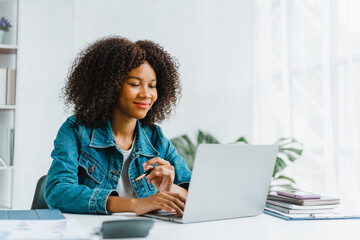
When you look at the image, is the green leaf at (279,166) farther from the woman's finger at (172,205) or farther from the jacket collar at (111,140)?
the woman's finger at (172,205)

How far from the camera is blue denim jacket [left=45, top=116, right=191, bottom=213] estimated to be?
4.22 ft

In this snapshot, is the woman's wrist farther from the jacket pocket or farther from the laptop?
the jacket pocket

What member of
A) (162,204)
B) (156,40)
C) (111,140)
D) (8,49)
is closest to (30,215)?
(162,204)

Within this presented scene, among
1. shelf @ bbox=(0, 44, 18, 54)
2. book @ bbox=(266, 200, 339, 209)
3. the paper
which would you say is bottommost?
book @ bbox=(266, 200, 339, 209)

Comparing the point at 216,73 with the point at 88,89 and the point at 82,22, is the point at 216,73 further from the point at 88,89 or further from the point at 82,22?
the point at 88,89

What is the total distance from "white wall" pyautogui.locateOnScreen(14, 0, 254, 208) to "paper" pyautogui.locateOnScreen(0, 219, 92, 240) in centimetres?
217

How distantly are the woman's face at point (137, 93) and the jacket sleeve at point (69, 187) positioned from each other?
0.21 metres

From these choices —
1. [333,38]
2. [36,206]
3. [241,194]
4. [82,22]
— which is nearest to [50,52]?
[82,22]

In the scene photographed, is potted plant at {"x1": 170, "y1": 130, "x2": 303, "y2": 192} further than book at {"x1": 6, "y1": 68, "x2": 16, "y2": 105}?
No

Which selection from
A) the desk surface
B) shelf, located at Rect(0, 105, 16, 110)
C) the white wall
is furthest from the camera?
the white wall

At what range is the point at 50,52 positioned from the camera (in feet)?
10.4

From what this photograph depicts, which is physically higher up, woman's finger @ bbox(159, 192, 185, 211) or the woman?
the woman

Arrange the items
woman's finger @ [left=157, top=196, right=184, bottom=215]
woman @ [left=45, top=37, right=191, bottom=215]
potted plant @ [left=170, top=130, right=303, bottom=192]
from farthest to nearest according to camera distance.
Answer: potted plant @ [left=170, top=130, right=303, bottom=192] → woman @ [left=45, top=37, right=191, bottom=215] → woman's finger @ [left=157, top=196, right=184, bottom=215]

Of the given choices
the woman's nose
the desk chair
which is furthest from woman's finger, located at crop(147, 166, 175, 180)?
the desk chair
